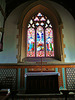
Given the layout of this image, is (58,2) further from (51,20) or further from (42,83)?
(42,83)

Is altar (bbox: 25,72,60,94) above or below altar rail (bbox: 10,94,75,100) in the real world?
above

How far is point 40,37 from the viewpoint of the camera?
7.78 meters

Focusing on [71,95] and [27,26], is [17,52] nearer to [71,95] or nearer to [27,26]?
[27,26]

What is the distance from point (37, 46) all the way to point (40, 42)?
35cm

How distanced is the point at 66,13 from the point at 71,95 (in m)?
5.43

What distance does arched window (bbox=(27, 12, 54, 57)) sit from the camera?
748 cm

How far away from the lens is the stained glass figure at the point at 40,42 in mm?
7473

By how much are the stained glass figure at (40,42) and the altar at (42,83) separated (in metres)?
2.22

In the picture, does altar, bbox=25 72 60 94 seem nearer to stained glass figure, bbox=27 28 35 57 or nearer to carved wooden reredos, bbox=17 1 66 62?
carved wooden reredos, bbox=17 1 66 62

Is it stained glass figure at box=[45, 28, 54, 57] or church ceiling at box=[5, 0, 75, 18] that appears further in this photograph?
church ceiling at box=[5, 0, 75, 18]

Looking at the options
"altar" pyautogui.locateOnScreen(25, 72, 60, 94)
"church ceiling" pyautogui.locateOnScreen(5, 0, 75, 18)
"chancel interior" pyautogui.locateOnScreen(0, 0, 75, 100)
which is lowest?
"altar" pyautogui.locateOnScreen(25, 72, 60, 94)

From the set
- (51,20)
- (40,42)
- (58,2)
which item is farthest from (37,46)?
(58,2)

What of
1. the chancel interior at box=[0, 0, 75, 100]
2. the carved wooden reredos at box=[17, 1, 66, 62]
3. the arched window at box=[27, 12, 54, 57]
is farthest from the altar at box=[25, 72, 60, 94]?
the arched window at box=[27, 12, 54, 57]

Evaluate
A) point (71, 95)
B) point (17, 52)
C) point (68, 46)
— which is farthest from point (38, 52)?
point (71, 95)
